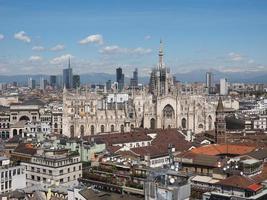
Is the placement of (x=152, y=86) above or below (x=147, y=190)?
above

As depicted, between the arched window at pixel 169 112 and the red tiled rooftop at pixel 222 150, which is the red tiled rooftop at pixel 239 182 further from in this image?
the arched window at pixel 169 112

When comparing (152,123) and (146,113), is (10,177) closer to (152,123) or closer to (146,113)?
(146,113)

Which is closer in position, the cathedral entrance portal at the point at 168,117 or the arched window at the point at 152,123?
the arched window at the point at 152,123

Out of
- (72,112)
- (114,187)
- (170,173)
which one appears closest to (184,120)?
(72,112)

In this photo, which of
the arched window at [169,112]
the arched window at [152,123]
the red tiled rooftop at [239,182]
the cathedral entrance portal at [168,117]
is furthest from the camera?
the arched window at [169,112]

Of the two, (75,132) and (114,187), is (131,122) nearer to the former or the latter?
(75,132)

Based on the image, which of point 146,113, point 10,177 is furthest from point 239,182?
point 146,113

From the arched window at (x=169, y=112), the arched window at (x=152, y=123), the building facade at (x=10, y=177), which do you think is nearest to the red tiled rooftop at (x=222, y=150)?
the building facade at (x=10, y=177)

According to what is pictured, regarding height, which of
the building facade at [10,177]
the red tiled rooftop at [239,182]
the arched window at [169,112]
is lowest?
the building facade at [10,177]

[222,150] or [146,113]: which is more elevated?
[146,113]
